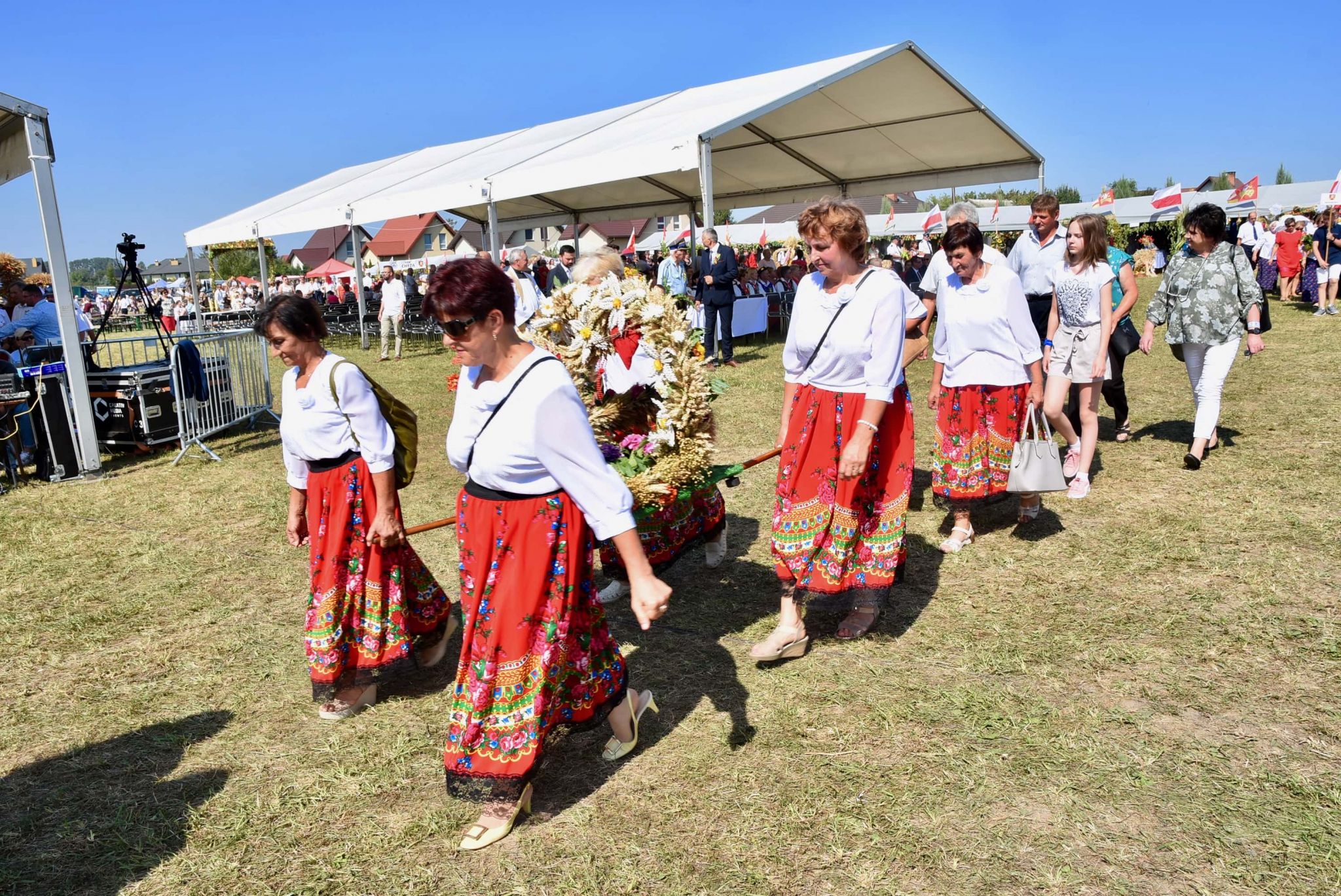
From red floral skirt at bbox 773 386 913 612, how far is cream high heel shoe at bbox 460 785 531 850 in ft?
5.28

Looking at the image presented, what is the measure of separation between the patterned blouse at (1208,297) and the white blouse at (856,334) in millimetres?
3873

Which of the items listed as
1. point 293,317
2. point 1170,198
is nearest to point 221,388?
point 293,317

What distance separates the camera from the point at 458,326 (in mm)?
2514

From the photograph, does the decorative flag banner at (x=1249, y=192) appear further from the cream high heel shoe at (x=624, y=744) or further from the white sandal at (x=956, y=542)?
the cream high heel shoe at (x=624, y=744)

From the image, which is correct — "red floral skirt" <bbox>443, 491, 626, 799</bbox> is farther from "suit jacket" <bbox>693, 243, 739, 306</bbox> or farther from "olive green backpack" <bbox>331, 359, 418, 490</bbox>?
"suit jacket" <bbox>693, 243, 739, 306</bbox>

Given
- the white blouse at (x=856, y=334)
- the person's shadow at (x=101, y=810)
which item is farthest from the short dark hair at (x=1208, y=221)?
the person's shadow at (x=101, y=810)

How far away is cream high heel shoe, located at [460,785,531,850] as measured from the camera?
2.84 m

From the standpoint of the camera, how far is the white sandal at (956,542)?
5316 mm

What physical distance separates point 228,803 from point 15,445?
7232 millimetres

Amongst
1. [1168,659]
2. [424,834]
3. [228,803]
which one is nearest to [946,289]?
[1168,659]

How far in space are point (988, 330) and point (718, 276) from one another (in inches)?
336

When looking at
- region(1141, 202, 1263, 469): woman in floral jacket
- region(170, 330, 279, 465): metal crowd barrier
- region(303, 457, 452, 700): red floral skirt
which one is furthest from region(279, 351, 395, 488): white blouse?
region(170, 330, 279, 465): metal crowd barrier

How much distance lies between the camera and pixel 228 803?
3172mm

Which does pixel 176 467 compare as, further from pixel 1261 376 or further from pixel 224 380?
pixel 1261 376
